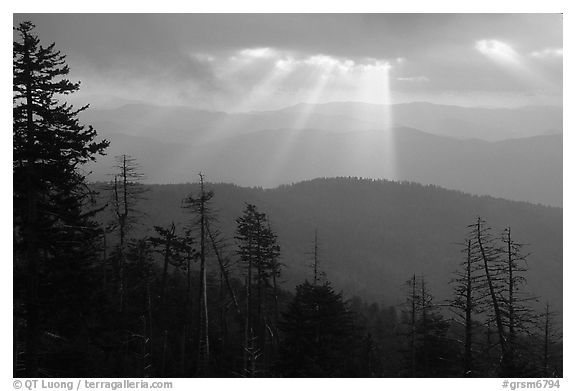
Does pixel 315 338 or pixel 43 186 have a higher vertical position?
pixel 43 186

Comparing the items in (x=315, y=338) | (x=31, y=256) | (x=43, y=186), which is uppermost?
(x=43, y=186)

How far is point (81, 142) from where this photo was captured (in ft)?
56.1

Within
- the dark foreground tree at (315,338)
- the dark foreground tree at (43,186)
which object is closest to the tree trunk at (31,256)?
the dark foreground tree at (43,186)

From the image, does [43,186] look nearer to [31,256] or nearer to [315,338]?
[31,256]

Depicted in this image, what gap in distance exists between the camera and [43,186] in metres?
16.6

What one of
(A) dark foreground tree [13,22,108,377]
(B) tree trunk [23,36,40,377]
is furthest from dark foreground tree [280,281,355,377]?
(B) tree trunk [23,36,40,377]

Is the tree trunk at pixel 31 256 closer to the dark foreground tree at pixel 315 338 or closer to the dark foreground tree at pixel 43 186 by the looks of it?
the dark foreground tree at pixel 43 186

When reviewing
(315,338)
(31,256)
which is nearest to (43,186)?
(31,256)

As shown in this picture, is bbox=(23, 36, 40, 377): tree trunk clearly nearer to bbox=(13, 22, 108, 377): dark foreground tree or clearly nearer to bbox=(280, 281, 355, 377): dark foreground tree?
bbox=(13, 22, 108, 377): dark foreground tree

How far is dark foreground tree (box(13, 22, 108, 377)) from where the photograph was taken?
16172 mm

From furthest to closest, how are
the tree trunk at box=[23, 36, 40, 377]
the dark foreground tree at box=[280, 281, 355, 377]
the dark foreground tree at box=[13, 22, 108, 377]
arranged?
the dark foreground tree at box=[280, 281, 355, 377], the tree trunk at box=[23, 36, 40, 377], the dark foreground tree at box=[13, 22, 108, 377]

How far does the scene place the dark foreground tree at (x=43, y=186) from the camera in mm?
16172
